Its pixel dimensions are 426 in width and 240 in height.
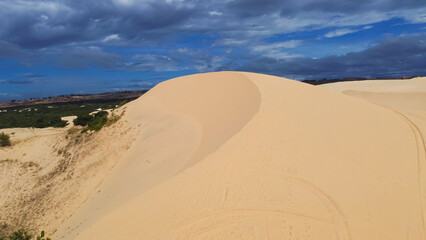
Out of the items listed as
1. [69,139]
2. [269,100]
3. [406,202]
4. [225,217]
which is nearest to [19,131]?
[69,139]

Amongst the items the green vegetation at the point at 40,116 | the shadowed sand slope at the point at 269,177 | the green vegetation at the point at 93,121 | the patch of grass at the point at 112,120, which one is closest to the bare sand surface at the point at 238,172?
the shadowed sand slope at the point at 269,177

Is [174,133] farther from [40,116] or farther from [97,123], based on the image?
[40,116]

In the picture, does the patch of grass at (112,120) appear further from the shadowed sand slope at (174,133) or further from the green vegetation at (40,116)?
the green vegetation at (40,116)

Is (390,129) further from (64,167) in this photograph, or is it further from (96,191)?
(64,167)

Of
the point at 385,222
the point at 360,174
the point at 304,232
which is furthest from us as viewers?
the point at 360,174

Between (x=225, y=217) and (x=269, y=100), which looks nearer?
(x=225, y=217)

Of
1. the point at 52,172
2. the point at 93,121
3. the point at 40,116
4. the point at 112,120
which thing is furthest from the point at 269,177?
the point at 40,116

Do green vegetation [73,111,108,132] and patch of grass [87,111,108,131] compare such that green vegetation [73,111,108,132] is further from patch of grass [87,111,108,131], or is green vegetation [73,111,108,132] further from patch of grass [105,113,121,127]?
patch of grass [105,113,121,127]
